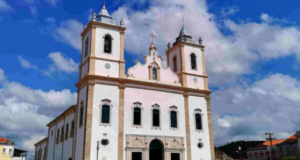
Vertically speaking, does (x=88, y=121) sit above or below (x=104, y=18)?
below

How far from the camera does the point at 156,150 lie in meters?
24.9

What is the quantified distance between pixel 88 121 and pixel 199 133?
34.1 feet

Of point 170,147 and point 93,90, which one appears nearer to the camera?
point 93,90

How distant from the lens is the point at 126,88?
25.1 m

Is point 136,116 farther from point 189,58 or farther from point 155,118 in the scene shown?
point 189,58

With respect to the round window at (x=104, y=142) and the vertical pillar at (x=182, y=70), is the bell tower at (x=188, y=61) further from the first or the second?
the round window at (x=104, y=142)

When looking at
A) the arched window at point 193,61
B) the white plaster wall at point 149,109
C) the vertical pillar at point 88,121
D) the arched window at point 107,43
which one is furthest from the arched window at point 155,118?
the arched window at point 193,61

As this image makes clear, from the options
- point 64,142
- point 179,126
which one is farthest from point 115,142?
point 64,142

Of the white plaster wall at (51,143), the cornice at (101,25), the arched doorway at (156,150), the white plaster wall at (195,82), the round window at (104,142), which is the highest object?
the cornice at (101,25)

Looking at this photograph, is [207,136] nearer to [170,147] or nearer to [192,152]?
[192,152]

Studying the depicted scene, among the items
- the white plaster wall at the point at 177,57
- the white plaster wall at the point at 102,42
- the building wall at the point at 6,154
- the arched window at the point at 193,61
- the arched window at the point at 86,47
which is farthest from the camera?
the building wall at the point at 6,154

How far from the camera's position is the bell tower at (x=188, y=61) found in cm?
2875

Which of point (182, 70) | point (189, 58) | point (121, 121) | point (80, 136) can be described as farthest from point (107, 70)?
point (189, 58)

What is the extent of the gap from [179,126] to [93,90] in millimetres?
8272
